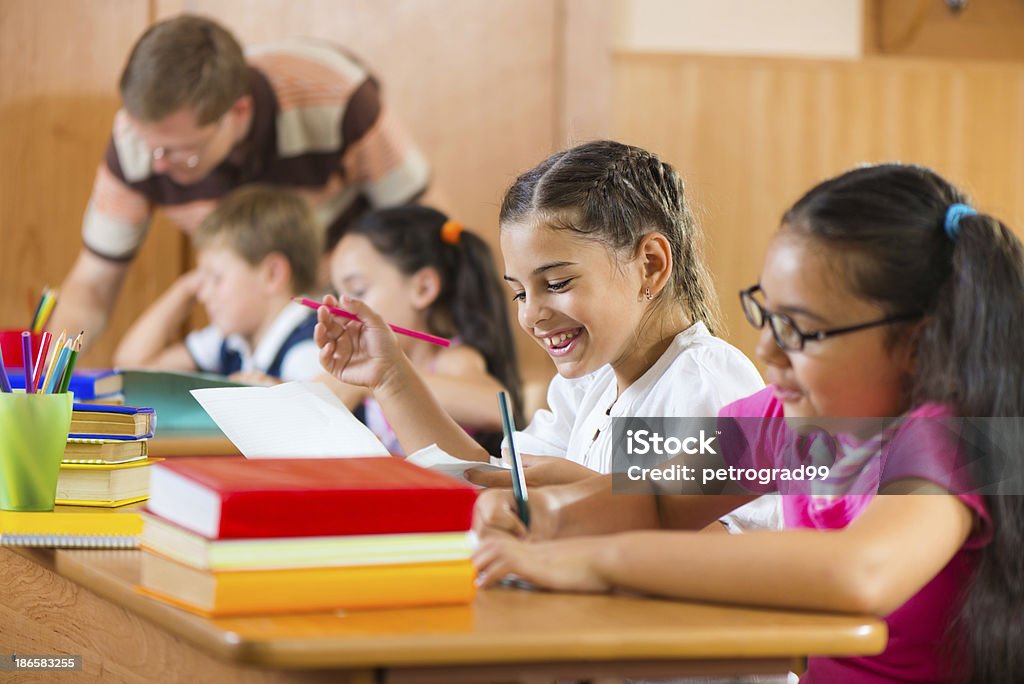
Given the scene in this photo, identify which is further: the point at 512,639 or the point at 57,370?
the point at 57,370

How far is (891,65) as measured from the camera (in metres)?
3.31

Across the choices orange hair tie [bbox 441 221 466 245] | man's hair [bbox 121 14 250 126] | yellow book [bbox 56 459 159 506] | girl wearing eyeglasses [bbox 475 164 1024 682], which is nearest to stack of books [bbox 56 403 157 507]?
yellow book [bbox 56 459 159 506]

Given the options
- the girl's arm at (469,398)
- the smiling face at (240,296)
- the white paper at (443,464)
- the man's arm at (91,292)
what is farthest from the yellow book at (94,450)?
the man's arm at (91,292)

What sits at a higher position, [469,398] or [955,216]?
[955,216]

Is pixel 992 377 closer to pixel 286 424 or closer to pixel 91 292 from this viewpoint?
pixel 286 424

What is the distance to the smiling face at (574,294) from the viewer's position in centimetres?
140

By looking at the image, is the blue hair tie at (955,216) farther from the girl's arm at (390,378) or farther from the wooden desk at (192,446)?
the wooden desk at (192,446)

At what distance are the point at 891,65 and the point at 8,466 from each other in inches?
110

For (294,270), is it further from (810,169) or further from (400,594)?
(400,594)

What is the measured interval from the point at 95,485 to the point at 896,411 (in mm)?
729

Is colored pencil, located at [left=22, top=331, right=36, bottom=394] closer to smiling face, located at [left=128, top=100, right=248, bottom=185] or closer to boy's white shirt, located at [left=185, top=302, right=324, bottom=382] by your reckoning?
boy's white shirt, located at [left=185, top=302, right=324, bottom=382]

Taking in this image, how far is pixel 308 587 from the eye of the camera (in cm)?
80

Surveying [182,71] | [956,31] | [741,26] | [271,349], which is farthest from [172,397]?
[956,31]

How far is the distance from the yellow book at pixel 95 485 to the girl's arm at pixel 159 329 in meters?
1.99
